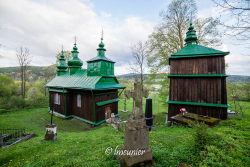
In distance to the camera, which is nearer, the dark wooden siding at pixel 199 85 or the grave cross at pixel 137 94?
the grave cross at pixel 137 94

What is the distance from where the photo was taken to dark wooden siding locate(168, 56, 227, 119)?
7559 millimetres

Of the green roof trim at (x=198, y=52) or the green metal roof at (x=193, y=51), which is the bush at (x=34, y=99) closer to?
the green metal roof at (x=193, y=51)

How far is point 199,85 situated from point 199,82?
24 cm

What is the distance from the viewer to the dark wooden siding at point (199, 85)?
24.8ft

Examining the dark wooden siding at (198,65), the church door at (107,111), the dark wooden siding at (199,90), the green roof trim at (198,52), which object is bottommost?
the church door at (107,111)

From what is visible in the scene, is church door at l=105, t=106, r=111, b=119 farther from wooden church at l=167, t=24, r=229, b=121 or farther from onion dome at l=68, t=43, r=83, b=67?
onion dome at l=68, t=43, r=83, b=67

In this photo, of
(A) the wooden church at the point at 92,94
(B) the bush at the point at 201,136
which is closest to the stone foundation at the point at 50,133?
(A) the wooden church at the point at 92,94

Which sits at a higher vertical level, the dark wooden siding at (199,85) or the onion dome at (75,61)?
the onion dome at (75,61)

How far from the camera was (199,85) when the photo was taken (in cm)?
814

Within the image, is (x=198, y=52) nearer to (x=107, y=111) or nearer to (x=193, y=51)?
(x=193, y=51)

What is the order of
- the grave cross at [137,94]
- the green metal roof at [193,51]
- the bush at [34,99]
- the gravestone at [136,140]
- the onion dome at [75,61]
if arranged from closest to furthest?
the gravestone at [136,140], the grave cross at [137,94], the green metal roof at [193,51], the onion dome at [75,61], the bush at [34,99]

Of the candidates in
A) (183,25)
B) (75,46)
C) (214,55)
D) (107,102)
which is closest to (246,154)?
(214,55)

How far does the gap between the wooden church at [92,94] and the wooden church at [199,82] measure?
7322mm

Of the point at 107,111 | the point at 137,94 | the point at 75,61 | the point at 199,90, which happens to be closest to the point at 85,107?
the point at 107,111
